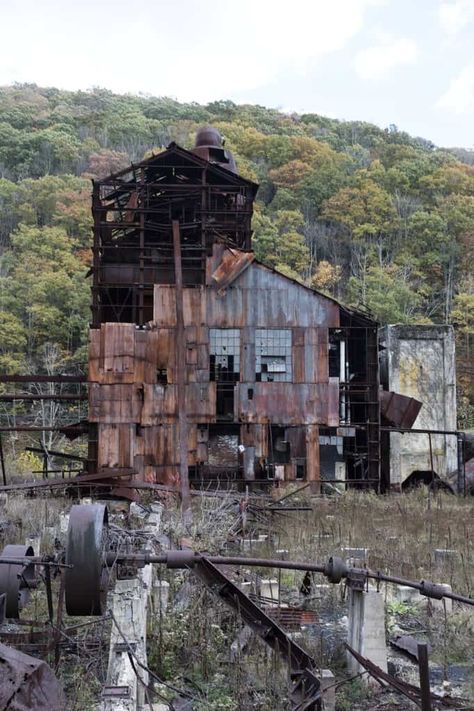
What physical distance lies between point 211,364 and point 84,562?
1656 centimetres

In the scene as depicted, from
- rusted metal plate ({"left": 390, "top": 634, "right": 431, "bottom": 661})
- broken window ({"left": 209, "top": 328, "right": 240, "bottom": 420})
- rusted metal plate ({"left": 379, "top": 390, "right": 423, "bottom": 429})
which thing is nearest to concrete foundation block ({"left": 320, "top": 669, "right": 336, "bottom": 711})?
rusted metal plate ({"left": 390, "top": 634, "right": 431, "bottom": 661})

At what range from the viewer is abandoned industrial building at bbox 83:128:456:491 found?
20.3 m

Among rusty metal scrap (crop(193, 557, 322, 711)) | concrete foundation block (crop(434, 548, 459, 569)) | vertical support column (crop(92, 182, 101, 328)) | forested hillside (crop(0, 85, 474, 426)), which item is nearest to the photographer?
rusty metal scrap (crop(193, 557, 322, 711))

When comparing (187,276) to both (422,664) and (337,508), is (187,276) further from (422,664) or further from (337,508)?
(422,664)

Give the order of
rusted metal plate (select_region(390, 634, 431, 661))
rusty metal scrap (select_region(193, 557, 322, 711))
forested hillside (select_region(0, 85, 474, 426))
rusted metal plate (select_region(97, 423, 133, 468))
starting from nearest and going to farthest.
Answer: rusty metal scrap (select_region(193, 557, 322, 711)) → rusted metal plate (select_region(390, 634, 431, 661)) → rusted metal plate (select_region(97, 423, 133, 468)) → forested hillside (select_region(0, 85, 474, 426))

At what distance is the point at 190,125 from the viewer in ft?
220

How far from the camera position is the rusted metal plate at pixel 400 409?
75.6 ft

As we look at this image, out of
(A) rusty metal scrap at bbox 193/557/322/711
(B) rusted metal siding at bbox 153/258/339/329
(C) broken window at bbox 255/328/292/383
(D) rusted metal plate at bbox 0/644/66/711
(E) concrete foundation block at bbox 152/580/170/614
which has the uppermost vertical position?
(B) rusted metal siding at bbox 153/258/339/329

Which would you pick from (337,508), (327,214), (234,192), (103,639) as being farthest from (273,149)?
(103,639)

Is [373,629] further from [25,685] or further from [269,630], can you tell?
[25,685]

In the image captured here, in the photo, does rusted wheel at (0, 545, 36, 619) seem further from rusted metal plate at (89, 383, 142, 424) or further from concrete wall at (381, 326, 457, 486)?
concrete wall at (381, 326, 457, 486)

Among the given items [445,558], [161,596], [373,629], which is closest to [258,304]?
[445,558]

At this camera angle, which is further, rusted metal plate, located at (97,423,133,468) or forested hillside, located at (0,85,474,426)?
forested hillside, located at (0,85,474,426)

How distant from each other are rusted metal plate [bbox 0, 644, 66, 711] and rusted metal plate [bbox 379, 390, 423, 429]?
20.6 meters
